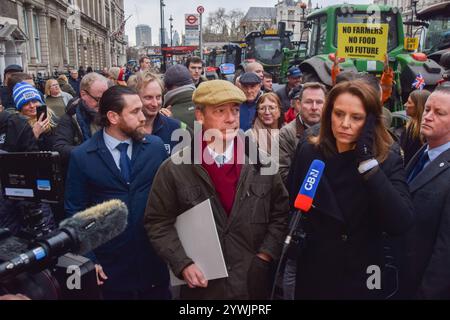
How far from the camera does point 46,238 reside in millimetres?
1597

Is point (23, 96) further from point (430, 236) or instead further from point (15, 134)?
point (430, 236)

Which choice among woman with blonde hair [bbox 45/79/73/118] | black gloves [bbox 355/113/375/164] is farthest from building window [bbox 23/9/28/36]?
black gloves [bbox 355/113/375/164]

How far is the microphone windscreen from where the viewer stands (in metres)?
1.70

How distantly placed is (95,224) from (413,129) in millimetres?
3440

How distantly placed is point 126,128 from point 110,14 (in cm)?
6789

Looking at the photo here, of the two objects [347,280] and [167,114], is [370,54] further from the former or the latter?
[347,280]

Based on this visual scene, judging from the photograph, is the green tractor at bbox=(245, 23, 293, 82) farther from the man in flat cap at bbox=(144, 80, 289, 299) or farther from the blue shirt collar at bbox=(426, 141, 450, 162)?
the man in flat cap at bbox=(144, 80, 289, 299)

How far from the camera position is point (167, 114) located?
13.2ft

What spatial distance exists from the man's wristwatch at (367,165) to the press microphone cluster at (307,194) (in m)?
0.20

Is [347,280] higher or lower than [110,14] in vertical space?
lower

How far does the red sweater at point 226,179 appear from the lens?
2273 mm

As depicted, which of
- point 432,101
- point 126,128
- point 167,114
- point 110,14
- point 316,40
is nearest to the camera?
point 432,101

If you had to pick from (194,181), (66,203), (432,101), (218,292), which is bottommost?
(218,292)

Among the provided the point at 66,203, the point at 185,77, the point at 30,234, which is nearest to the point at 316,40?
the point at 185,77
